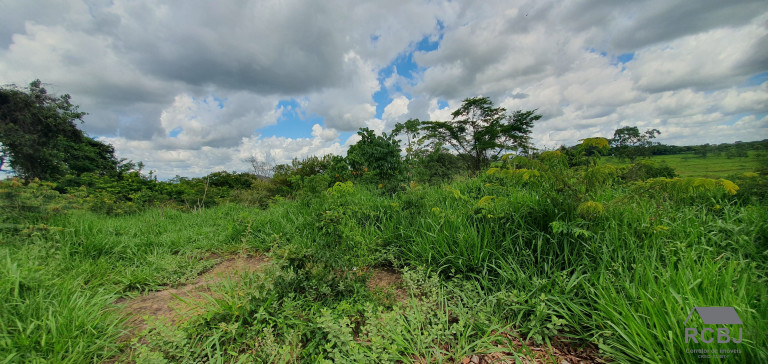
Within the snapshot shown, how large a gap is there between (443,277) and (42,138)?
17388 mm

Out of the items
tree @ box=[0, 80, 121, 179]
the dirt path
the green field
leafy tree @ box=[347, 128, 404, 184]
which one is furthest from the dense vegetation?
tree @ box=[0, 80, 121, 179]

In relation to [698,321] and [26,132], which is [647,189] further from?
[26,132]

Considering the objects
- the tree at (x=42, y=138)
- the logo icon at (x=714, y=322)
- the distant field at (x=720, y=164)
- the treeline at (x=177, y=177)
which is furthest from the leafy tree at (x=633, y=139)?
the tree at (x=42, y=138)

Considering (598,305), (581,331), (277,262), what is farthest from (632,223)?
(277,262)

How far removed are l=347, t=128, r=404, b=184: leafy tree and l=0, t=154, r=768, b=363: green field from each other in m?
2.23

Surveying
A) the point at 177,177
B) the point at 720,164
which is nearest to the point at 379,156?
the point at 720,164

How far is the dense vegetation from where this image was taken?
5.28 ft

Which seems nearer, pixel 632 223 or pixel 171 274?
pixel 632 223

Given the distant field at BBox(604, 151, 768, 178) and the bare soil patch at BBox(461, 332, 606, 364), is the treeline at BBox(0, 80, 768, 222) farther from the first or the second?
the bare soil patch at BBox(461, 332, 606, 364)

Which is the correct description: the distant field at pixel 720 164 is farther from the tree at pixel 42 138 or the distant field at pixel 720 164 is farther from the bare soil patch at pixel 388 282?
the tree at pixel 42 138

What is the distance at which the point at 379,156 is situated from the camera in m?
5.63

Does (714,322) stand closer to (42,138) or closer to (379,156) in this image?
(379,156)

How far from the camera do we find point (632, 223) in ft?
7.70

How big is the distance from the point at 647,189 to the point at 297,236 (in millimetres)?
4144
